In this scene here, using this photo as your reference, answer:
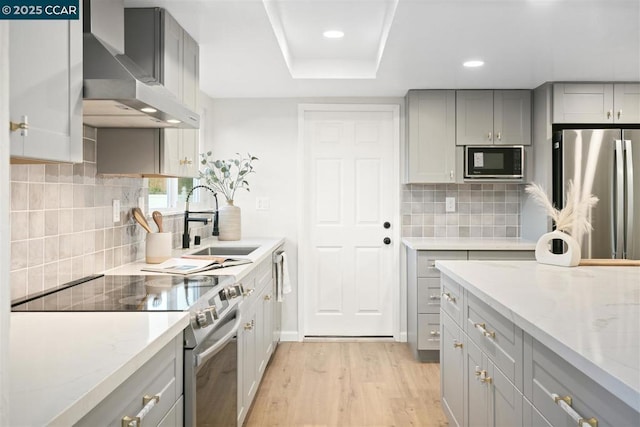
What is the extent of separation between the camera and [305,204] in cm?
458

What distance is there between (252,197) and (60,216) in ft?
8.25

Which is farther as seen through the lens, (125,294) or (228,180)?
(228,180)

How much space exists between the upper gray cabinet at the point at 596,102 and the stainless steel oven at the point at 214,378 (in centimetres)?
306

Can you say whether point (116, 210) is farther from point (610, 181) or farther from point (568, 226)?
point (610, 181)

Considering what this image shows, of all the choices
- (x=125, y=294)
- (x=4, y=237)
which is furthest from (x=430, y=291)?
(x=4, y=237)

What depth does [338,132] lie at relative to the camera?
15.1 ft

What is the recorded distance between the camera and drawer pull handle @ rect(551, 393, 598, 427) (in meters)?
1.15

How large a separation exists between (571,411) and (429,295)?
2787mm

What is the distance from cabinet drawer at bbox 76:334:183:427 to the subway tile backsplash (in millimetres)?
3198

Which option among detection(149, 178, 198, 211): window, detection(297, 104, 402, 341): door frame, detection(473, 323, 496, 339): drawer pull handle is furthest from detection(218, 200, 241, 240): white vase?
detection(473, 323, 496, 339): drawer pull handle

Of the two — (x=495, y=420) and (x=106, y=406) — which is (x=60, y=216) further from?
(x=495, y=420)

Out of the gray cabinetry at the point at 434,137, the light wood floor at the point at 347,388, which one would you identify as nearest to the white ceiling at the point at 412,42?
the gray cabinetry at the point at 434,137

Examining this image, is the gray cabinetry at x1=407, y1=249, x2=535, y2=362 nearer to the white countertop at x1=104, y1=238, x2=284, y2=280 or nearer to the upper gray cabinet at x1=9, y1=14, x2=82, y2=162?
the white countertop at x1=104, y1=238, x2=284, y2=280

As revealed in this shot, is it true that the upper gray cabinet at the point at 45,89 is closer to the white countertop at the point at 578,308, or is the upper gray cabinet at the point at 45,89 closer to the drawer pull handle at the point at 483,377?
the white countertop at the point at 578,308
